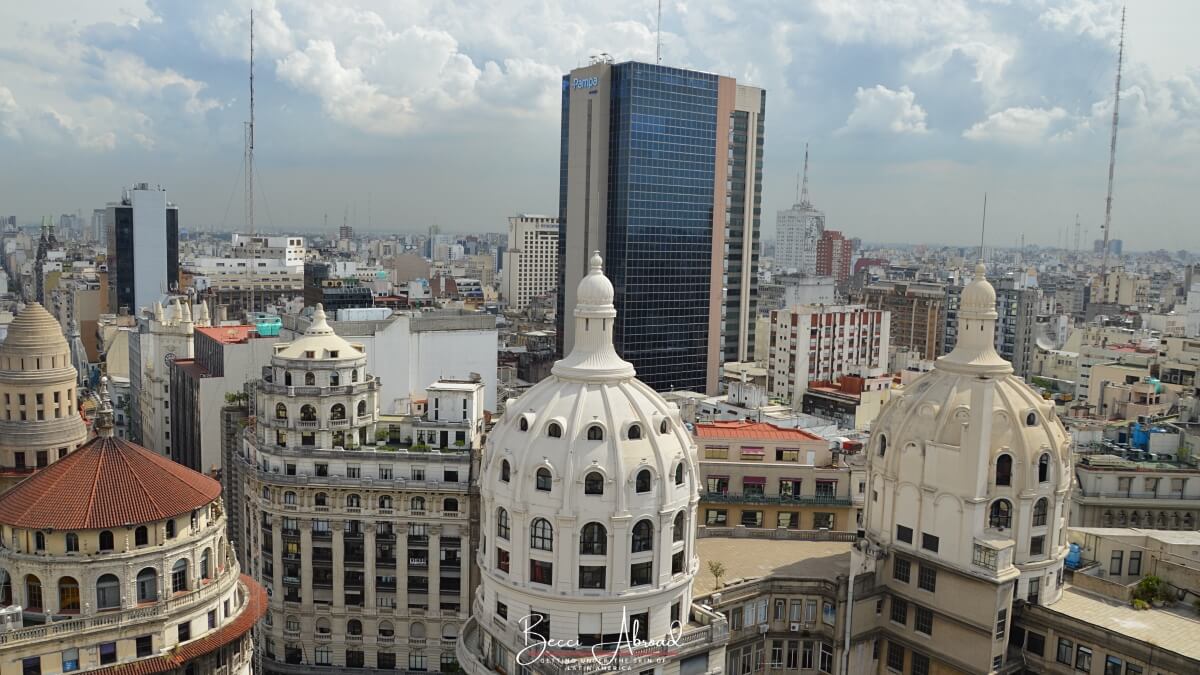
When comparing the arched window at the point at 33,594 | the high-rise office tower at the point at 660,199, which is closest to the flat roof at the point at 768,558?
the arched window at the point at 33,594

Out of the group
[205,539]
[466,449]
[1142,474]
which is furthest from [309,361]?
[1142,474]

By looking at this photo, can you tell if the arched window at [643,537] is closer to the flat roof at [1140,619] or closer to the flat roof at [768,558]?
the flat roof at [768,558]

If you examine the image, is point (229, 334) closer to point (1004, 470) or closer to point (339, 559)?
point (339, 559)

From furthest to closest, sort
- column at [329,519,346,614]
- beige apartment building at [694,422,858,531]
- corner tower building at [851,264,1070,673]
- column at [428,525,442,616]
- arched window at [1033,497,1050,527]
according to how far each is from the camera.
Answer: column at [329,519,346,614], column at [428,525,442,616], beige apartment building at [694,422,858,531], arched window at [1033,497,1050,527], corner tower building at [851,264,1070,673]

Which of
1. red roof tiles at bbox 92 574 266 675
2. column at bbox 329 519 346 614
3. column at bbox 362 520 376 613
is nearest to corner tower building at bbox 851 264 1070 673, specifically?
red roof tiles at bbox 92 574 266 675

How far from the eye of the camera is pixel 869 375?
454ft

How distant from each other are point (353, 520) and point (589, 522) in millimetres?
32256

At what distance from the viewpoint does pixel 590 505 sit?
50.0m

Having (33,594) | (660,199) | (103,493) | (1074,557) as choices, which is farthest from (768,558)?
(660,199)

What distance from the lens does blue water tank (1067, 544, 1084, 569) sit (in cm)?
6376

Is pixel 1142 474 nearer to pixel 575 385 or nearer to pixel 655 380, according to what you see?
pixel 575 385

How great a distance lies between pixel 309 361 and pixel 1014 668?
54007 millimetres

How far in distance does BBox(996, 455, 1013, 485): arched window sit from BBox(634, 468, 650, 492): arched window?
68.8 ft

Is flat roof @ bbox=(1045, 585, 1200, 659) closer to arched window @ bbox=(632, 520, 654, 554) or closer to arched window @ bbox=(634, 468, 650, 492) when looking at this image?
arched window @ bbox=(632, 520, 654, 554)
